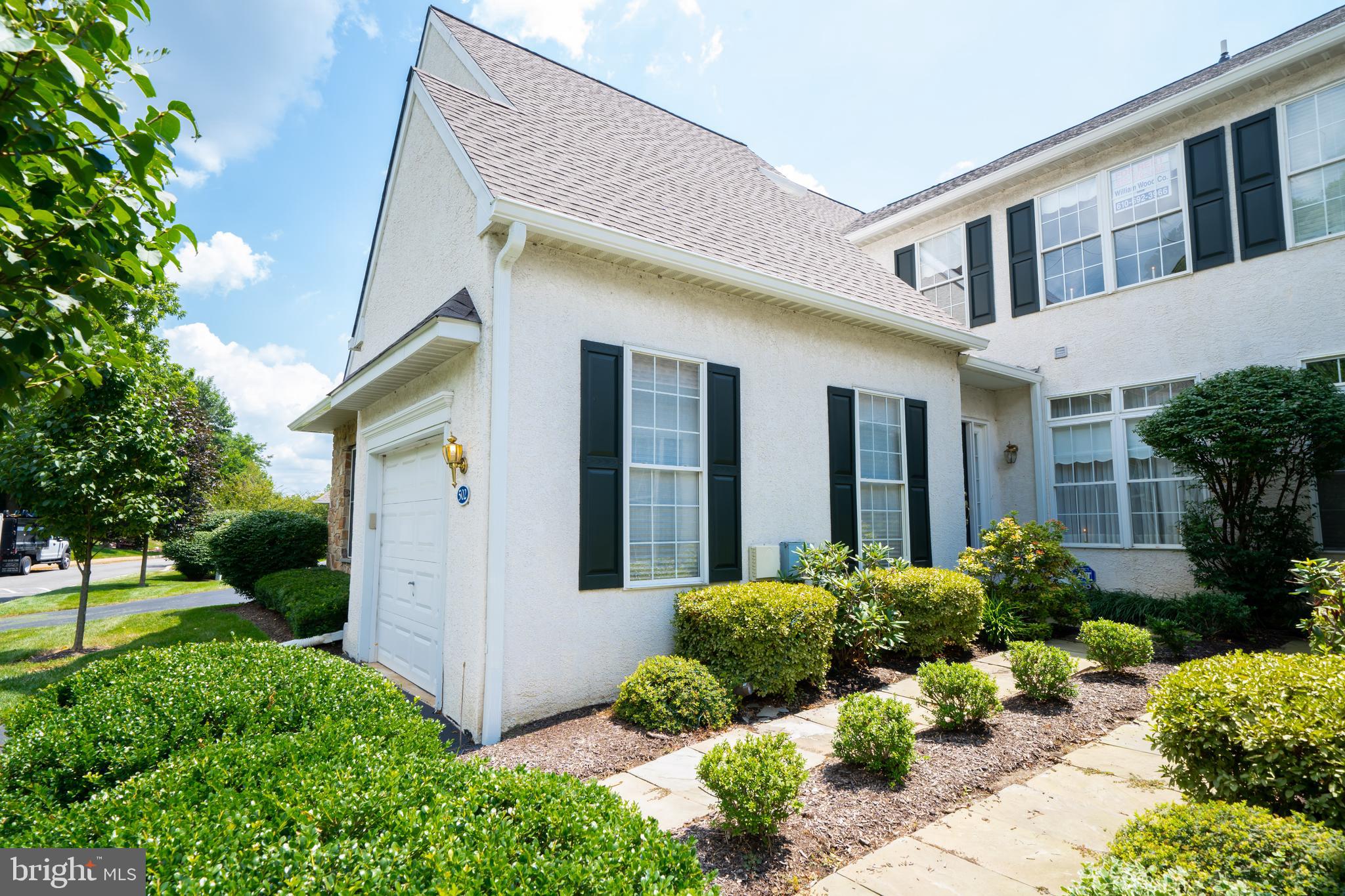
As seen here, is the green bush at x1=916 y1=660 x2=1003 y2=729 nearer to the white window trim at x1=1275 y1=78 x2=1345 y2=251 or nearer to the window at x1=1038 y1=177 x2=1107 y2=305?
the white window trim at x1=1275 y1=78 x2=1345 y2=251

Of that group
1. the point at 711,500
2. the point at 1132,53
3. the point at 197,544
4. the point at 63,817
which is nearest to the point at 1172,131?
the point at 1132,53

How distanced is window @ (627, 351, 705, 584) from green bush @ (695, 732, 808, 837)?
8.41 feet

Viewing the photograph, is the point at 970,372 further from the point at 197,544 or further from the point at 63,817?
the point at 197,544

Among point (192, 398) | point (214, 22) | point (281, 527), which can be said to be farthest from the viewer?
point (192, 398)

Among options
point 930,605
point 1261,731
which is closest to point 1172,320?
point 930,605

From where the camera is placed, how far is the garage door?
615 centimetres

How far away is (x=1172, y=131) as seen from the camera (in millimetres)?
9094

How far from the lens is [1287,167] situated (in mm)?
8180

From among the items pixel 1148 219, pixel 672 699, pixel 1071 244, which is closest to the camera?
pixel 672 699

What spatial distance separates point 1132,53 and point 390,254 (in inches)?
429

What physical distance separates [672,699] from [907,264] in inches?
407

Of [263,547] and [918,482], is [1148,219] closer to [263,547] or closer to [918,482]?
[918,482]

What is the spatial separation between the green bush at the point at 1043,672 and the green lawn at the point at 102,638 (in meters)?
8.41

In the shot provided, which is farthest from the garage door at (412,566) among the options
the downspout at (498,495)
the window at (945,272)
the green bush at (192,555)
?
the green bush at (192,555)
